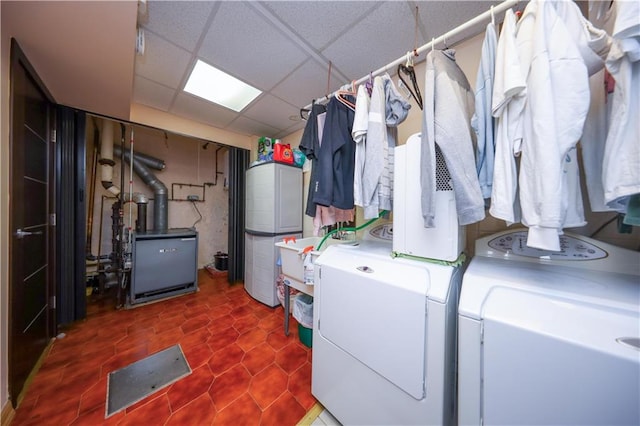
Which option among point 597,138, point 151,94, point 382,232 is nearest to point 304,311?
point 382,232

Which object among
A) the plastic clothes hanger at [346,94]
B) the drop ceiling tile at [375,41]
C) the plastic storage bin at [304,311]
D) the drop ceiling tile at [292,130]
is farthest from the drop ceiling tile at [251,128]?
the plastic storage bin at [304,311]

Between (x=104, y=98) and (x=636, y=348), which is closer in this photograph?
(x=636, y=348)

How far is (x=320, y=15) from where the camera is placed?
48.5 inches

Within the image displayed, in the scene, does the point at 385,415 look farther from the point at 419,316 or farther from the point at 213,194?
the point at 213,194

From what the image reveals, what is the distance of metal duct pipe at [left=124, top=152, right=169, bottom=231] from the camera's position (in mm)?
2973

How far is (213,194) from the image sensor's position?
388cm

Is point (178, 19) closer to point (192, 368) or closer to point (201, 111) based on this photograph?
point (201, 111)

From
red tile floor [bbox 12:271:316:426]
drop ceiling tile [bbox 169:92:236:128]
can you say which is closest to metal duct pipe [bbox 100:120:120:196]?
drop ceiling tile [bbox 169:92:236:128]

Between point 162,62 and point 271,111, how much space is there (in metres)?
1.01

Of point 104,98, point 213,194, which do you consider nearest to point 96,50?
point 104,98

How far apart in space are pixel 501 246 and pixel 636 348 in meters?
0.64

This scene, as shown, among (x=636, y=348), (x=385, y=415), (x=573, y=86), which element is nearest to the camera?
(x=636, y=348)

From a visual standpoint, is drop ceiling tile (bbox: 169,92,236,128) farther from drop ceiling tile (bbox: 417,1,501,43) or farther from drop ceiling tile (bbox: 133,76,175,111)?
drop ceiling tile (bbox: 417,1,501,43)

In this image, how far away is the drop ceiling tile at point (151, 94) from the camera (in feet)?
6.24
